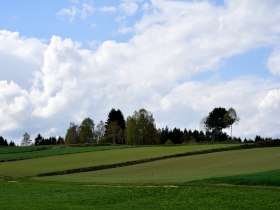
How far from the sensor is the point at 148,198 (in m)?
35.3

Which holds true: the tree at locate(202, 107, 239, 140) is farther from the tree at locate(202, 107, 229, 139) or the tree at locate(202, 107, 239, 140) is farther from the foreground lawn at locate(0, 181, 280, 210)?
the foreground lawn at locate(0, 181, 280, 210)

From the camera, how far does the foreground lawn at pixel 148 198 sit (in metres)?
30.7

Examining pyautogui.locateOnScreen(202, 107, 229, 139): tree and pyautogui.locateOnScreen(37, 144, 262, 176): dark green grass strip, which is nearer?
pyautogui.locateOnScreen(37, 144, 262, 176): dark green grass strip

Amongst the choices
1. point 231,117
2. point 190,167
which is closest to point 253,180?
point 190,167

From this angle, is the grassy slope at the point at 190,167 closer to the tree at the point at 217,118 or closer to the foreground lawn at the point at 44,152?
the foreground lawn at the point at 44,152

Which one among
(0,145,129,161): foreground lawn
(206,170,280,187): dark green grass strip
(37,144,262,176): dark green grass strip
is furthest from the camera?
(0,145,129,161): foreground lawn

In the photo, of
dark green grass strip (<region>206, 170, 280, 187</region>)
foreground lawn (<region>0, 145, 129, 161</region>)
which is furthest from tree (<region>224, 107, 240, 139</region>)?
dark green grass strip (<region>206, 170, 280, 187</region>)

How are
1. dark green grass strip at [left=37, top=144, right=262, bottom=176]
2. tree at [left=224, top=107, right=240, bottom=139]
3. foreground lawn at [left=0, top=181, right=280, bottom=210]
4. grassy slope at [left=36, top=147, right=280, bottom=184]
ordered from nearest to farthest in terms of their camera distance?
foreground lawn at [left=0, top=181, right=280, bottom=210]
grassy slope at [left=36, top=147, right=280, bottom=184]
dark green grass strip at [left=37, top=144, right=262, bottom=176]
tree at [left=224, top=107, right=240, bottom=139]

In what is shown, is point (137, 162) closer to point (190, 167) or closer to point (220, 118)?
point (190, 167)

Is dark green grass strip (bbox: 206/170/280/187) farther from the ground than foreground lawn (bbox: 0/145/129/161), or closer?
closer

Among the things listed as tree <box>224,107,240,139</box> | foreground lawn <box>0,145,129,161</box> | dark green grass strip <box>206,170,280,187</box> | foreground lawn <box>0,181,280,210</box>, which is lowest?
foreground lawn <box>0,181,280,210</box>

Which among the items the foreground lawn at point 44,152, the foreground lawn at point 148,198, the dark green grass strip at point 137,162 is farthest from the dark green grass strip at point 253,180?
the foreground lawn at point 44,152

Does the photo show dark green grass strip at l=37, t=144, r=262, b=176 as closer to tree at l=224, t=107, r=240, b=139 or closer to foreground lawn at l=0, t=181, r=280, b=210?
foreground lawn at l=0, t=181, r=280, b=210

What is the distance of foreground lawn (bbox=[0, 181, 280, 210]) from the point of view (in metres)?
30.7
